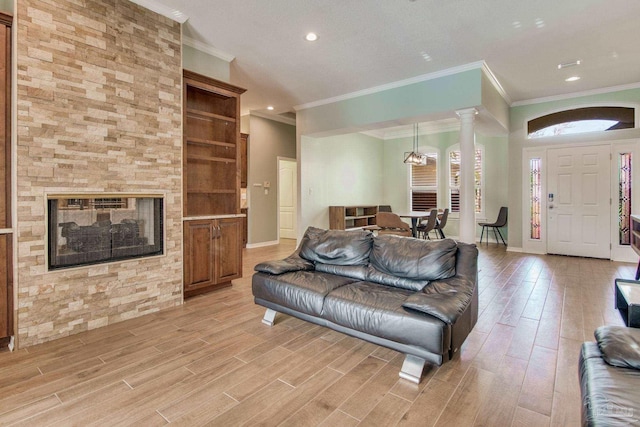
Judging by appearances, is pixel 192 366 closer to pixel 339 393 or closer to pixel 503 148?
pixel 339 393

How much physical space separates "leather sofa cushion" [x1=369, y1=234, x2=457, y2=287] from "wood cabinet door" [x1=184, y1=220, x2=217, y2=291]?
197cm

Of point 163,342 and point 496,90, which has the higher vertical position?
point 496,90

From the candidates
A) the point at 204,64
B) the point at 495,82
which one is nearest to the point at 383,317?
the point at 204,64

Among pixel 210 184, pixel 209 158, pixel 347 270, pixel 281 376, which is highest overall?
pixel 209 158

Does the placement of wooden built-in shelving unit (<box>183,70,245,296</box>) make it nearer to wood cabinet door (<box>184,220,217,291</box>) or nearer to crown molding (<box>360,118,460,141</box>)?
wood cabinet door (<box>184,220,217,291</box>)

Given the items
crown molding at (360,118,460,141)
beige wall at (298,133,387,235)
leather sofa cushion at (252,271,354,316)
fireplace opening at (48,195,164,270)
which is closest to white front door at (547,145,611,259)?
crown molding at (360,118,460,141)

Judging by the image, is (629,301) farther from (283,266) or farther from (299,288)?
(283,266)

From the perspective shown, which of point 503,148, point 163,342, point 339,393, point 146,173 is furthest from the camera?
point 503,148

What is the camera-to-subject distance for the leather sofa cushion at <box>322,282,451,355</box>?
195cm

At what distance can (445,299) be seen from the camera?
212cm

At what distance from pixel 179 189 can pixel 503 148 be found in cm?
735

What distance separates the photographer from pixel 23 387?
6.52 ft

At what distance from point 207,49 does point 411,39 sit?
2.54 m

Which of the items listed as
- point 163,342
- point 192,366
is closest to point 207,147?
point 163,342
